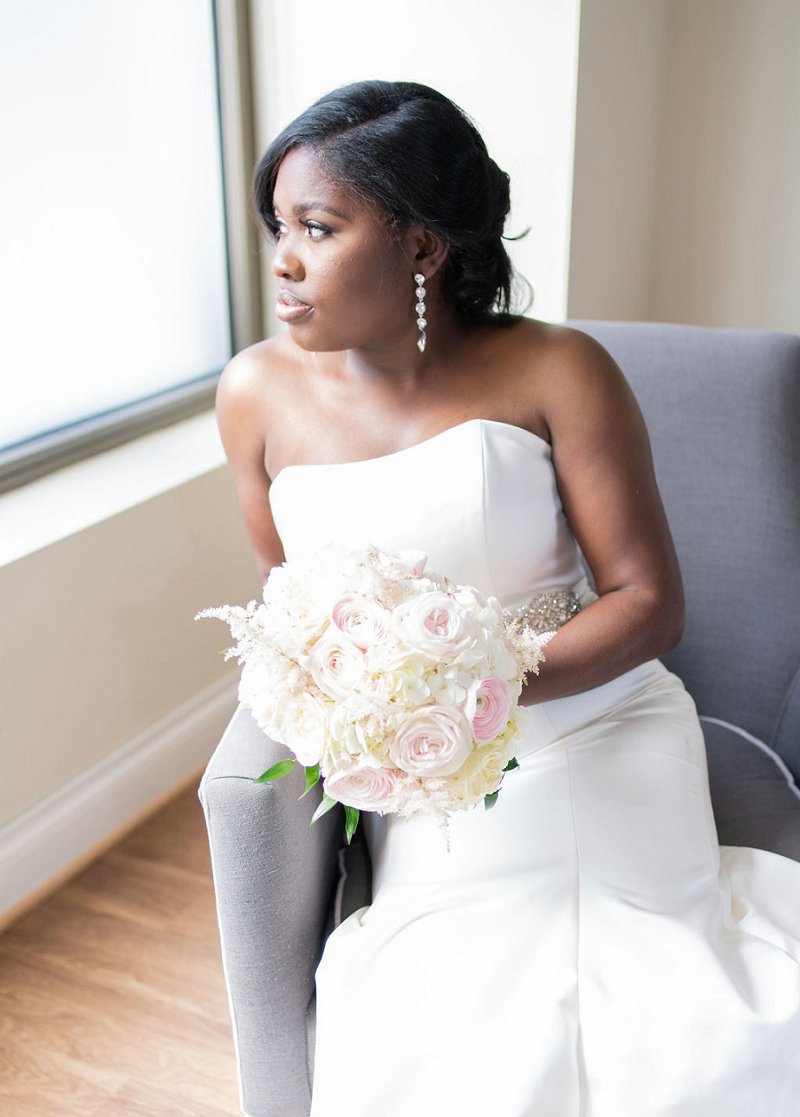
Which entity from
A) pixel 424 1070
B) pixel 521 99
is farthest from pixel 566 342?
pixel 521 99

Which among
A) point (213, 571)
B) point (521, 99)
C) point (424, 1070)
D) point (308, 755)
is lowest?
point (213, 571)

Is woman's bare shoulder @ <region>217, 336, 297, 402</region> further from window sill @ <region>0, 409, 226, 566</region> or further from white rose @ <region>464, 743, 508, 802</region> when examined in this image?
white rose @ <region>464, 743, 508, 802</region>

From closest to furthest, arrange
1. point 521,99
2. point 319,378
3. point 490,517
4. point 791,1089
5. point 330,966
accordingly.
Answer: point 791,1089, point 330,966, point 490,517, point 319,378, point 521,99

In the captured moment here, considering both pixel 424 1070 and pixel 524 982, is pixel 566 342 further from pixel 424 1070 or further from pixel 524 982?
pixel 424 1070

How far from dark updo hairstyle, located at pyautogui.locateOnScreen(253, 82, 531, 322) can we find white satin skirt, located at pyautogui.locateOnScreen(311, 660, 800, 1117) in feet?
2.27

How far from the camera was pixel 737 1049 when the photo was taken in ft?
3.80

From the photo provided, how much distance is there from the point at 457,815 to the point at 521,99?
1.72m

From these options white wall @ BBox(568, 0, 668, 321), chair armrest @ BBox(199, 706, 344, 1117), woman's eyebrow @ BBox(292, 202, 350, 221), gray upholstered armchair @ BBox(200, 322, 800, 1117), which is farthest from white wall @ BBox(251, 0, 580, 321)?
chair armrest @ BBox(199, 706, 344, 1117)

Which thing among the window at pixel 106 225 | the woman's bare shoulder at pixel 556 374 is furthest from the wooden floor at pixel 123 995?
the woman's bare shoulder at pixel 556 374

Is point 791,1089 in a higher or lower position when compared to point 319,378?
lower

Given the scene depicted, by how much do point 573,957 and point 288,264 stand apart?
941 millimetres

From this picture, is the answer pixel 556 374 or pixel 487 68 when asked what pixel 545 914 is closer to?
pixel 556 374

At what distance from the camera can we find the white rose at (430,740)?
3.68 feet

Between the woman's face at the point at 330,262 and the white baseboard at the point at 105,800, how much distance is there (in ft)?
3.91
